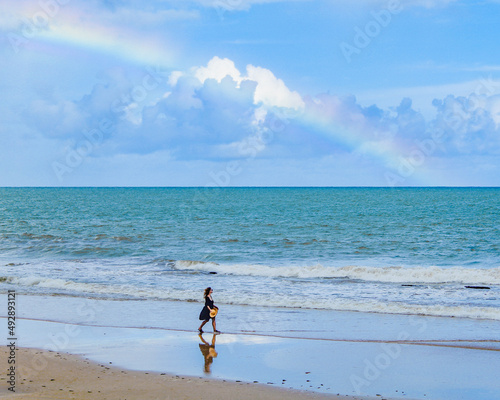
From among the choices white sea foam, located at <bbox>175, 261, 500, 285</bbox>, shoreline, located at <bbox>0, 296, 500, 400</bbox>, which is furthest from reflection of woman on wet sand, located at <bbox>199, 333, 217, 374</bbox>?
white sea foam, located at <bbox>175, 261, 500, 285</bbox>

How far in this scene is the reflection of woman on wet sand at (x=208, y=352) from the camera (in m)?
12.9

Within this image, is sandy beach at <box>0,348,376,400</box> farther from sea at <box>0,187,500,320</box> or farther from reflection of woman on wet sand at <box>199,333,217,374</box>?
sea at <box>0,187,500,320</box>

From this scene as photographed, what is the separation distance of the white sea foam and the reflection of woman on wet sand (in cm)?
1509

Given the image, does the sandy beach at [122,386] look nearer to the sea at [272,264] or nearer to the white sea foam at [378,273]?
the sea at [272,264]

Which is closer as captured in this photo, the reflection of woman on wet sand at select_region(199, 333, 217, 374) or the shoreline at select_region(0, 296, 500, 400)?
the shoreline at select_region(0, 296, 500, 400)

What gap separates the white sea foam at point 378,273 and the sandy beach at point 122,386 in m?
18.1

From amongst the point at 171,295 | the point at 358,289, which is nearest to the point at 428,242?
the point at 358,289

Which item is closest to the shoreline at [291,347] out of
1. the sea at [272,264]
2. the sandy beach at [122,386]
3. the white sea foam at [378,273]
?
the sandy beach at [122,386]

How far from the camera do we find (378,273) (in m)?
29.8

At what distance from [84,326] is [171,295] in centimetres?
641

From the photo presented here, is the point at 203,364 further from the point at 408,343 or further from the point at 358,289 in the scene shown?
the point at 358,289

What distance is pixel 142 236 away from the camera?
50.7 metres

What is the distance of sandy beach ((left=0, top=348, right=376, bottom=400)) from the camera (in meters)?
10.6

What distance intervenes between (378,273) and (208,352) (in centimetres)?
1762
